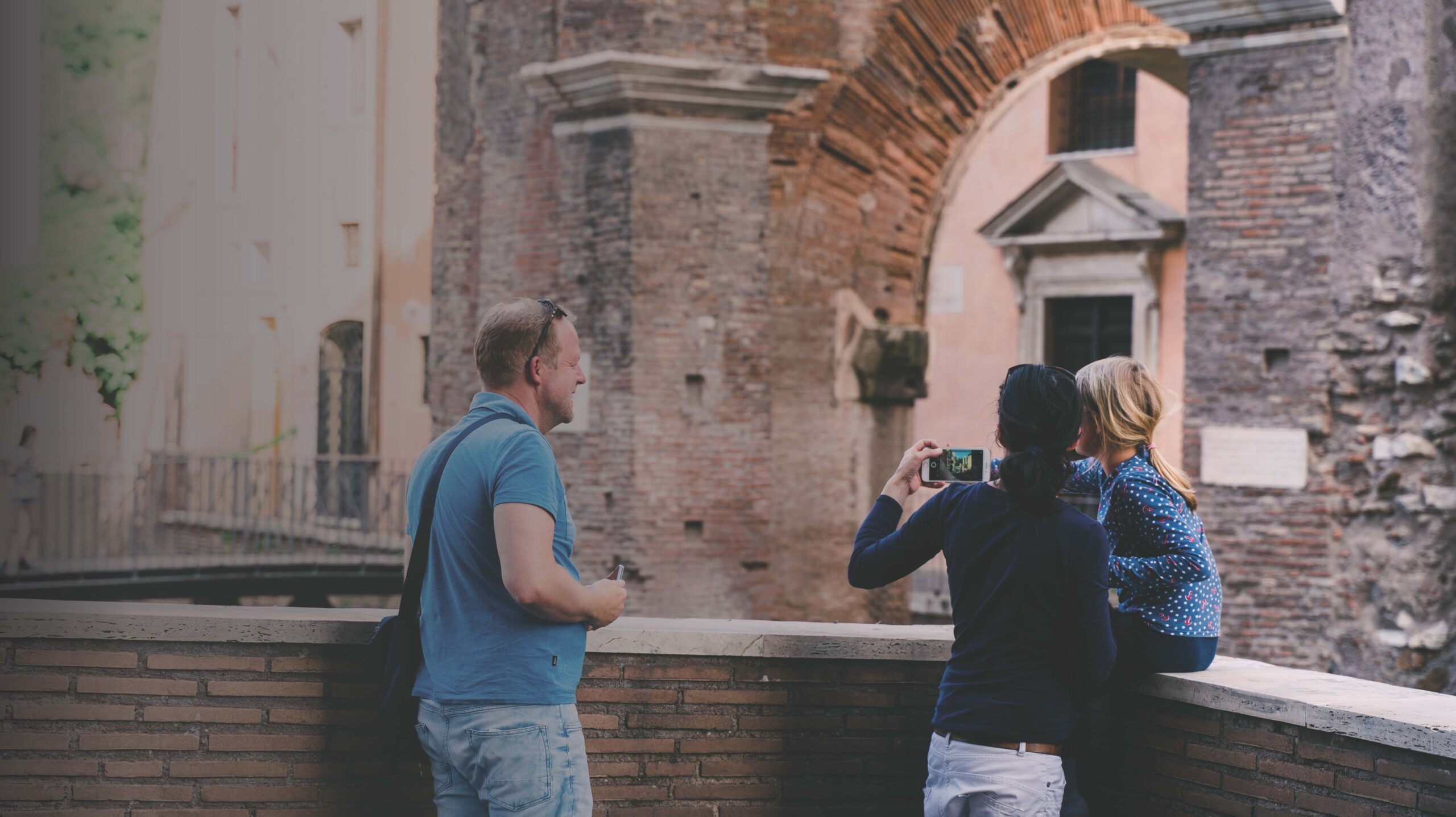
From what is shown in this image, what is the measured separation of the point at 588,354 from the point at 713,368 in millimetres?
870

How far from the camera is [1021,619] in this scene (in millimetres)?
2604

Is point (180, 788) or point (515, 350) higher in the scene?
point (515, 350)

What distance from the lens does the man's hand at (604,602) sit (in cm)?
252

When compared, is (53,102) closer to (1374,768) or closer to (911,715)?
(911,715)

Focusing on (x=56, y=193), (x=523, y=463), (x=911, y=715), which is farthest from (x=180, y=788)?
(x=56, y=193)

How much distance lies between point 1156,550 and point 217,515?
7.49m

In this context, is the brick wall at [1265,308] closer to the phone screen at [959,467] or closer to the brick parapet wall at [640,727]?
the brick parapet wall at [640,727]

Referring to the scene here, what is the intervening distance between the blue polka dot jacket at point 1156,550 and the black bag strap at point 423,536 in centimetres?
132

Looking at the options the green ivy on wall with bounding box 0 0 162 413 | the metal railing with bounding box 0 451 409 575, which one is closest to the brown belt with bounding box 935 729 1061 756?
the green ivy on wall with bounding box 0 0 162 413

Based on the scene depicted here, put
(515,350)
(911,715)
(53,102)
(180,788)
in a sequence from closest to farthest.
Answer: (515,350) → (180,788) → (911,715) → (53,102)

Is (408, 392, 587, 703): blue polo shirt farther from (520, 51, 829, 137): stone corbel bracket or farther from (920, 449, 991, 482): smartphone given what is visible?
(520, 51, 829, 137): stone corbel bracket

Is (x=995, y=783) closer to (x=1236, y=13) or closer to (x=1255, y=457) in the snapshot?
(x=1255, y=457)

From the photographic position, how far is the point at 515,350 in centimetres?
261

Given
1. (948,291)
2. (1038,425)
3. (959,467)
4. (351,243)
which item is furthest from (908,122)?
(948,291)
